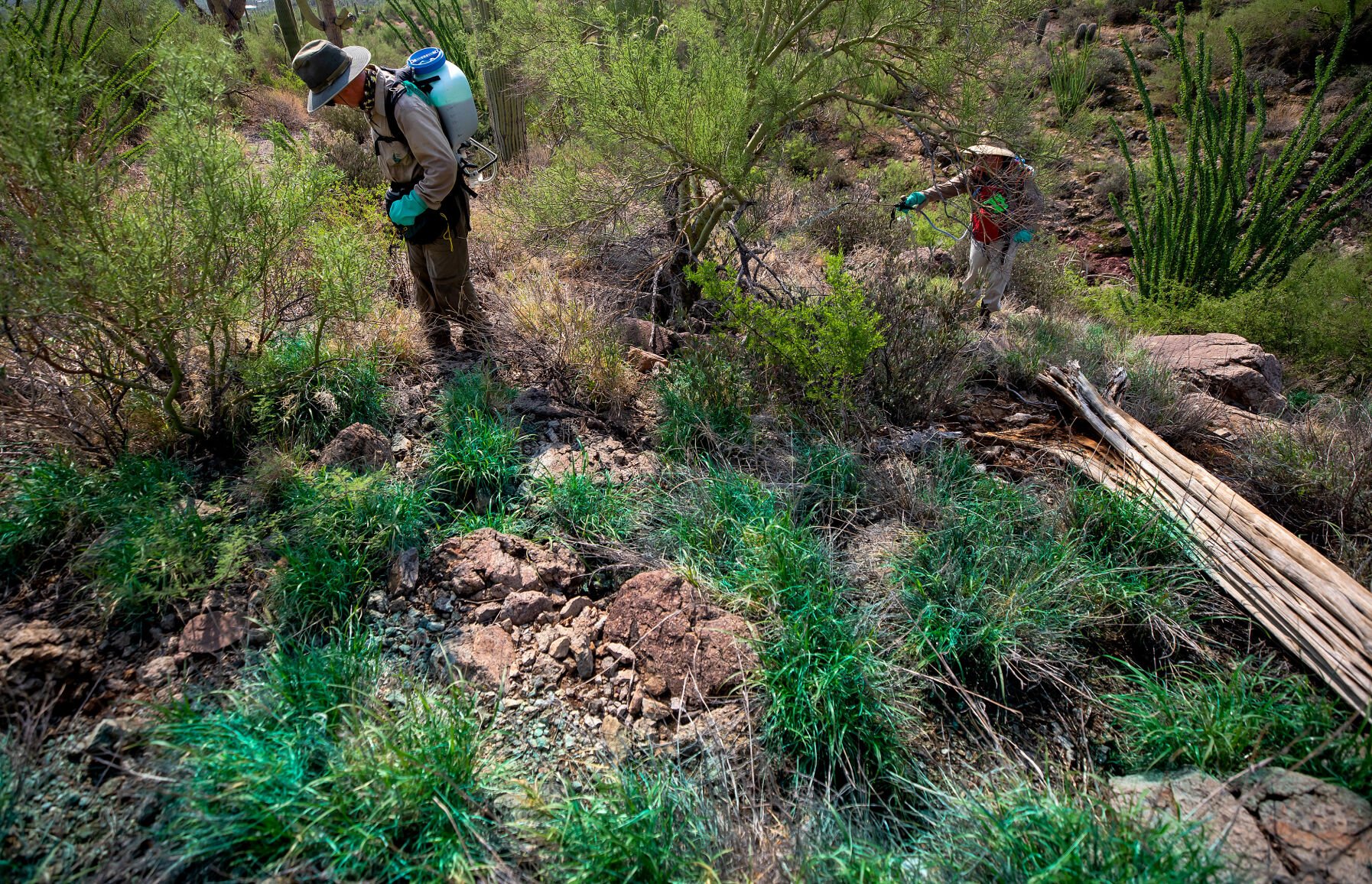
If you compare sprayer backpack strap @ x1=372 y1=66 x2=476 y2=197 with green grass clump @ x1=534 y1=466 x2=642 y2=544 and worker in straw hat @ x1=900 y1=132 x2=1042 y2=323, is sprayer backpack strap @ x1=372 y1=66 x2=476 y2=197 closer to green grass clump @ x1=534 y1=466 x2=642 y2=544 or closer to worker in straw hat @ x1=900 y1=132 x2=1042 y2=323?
green grass clump @ x1=534 y1=466 x2=642 y2=544

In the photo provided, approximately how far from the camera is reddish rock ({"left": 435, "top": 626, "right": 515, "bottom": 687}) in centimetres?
234

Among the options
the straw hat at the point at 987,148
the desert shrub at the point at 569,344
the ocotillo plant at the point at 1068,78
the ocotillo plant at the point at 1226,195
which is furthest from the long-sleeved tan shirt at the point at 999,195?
the ocotillo plant at the point at 1068,78

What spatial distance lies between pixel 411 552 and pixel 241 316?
139cm

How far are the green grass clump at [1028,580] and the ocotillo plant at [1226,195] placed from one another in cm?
577

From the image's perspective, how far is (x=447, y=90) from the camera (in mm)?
3643

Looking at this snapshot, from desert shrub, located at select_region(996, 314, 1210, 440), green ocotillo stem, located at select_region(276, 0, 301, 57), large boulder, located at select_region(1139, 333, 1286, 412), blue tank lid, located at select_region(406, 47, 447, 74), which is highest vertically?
green ocotillo stem, located at select_region(276, 0, 301, 57)

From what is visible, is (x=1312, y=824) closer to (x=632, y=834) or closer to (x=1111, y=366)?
(x=632, y=834)

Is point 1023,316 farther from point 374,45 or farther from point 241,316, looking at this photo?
point 374,45

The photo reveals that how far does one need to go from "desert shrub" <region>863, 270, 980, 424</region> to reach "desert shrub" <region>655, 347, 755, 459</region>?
740 mm

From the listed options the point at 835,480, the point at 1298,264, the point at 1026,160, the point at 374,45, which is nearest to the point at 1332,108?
the point at 1298,264

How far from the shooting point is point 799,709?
2.15 m

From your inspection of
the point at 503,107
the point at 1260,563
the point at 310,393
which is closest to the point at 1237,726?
the point at 1260,563

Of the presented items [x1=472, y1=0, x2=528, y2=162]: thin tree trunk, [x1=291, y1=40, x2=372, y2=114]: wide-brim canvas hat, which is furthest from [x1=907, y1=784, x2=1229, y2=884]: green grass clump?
[x1=472, y1=0, x2=528, y2=162]: thin tree trunk

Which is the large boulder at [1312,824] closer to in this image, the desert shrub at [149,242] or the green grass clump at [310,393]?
the green grass clump at [310,393]
